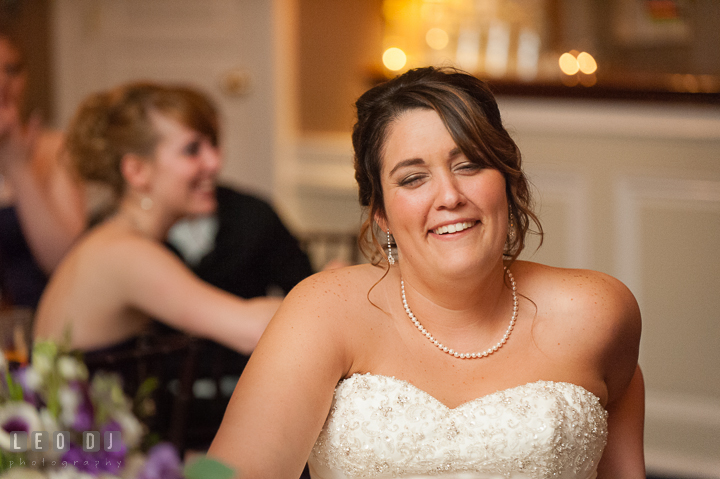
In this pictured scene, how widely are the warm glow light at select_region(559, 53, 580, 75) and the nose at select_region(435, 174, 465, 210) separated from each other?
2476 mm

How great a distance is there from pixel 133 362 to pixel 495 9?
2.80 meters

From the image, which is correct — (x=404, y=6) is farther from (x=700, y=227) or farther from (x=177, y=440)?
(x=177, y=440)

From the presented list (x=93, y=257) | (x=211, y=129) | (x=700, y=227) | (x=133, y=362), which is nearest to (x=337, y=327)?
(x=133, y=362)

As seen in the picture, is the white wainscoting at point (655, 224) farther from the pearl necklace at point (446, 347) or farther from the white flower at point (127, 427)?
the white flower at point (127, 427)

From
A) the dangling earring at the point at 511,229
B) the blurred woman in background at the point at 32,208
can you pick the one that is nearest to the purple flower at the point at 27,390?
the dangling earring at the point at 511,229

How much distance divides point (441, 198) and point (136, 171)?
1.23 meters

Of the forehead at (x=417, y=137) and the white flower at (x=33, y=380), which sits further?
the forehead at (x=417, y=137)

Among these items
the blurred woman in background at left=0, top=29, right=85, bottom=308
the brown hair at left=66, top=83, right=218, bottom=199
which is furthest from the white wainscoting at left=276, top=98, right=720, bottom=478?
the blurred woman in background at left=0, top=29, right=85, bottom=308

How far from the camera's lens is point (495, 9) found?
3.64 meters

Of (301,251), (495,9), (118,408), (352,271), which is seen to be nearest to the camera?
(118,408)

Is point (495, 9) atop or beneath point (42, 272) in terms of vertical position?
atop

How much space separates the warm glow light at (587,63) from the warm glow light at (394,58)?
0.90m

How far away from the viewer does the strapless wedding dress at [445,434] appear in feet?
4.20

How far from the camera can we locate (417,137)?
1282mm
